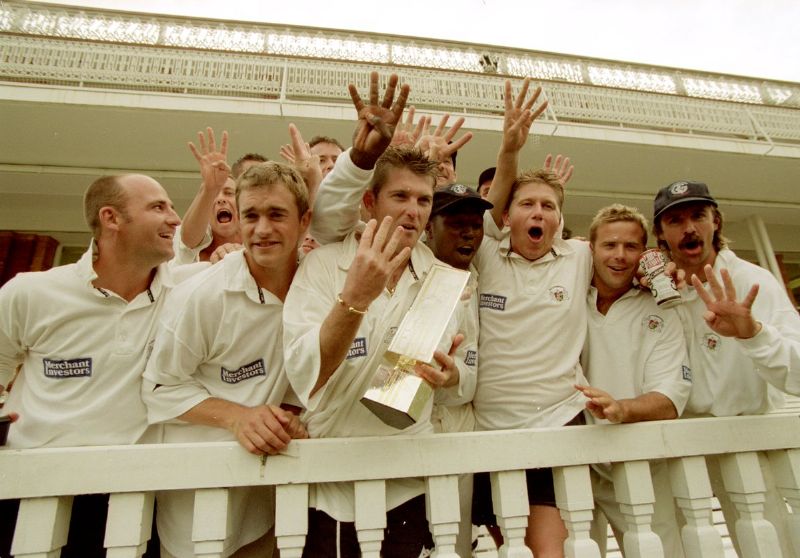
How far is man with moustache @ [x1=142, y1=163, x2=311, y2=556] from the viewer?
136 cm

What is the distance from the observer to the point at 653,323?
5.84 feet

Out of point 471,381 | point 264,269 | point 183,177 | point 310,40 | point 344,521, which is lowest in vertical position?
point 344,521

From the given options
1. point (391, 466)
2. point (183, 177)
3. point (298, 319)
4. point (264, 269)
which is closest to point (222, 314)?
point (264, 269)

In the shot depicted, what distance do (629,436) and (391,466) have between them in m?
0.81

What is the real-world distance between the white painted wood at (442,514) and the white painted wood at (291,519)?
14.6 inches

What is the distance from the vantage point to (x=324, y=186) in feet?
5.27

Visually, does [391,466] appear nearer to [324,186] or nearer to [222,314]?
[222,314]

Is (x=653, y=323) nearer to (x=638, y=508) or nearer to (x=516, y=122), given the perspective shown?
Result: (x=638, y=508)

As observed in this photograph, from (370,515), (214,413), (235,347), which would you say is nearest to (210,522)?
(214,413)

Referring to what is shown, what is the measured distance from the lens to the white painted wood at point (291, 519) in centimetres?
114

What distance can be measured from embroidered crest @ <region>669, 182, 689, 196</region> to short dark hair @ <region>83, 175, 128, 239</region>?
8.35 feet

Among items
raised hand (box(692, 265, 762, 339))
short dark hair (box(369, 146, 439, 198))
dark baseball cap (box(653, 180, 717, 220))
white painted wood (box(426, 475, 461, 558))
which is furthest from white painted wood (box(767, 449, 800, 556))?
short dark hair (box(369, 146, 439, 198))

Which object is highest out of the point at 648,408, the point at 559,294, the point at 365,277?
the point at 559,294

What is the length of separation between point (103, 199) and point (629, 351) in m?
2.40
